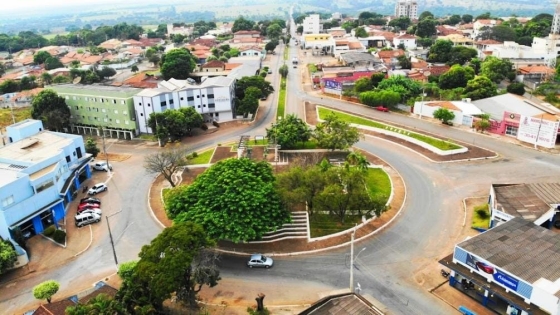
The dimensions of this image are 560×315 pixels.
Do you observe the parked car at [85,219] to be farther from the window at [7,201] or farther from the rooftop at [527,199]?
the rooftop at [527,199]

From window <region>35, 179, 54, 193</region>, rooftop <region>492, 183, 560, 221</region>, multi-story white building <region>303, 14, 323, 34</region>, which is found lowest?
rooftop <region>492, 183, 560, 221</region>

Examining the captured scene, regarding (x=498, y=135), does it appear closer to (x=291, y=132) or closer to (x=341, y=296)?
(x=291, y=132)

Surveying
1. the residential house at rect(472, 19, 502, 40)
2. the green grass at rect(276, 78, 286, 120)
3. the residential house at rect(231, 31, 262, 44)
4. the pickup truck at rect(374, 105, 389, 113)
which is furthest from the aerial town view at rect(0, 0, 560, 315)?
the residential house at rect(231, 31, 262, 44)

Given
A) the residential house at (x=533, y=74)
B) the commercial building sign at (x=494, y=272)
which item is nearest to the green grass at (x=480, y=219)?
the commercial building sign at (x=494, y=272)

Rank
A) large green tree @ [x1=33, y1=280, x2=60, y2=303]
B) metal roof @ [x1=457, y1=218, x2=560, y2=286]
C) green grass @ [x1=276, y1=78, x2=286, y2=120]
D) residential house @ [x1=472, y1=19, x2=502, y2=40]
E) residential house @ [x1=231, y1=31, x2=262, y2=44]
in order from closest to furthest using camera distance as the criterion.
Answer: metal roof @ [x1=457, y1=218, x2=560, y2=286]
large green tree @ [x1=33, y1=280, x2=60, y2=303]
green grass @ [x1=276, y1=78, x2=286, y2=120]
residential house @ [x1=472, y1=19, x2=502, y2=40]
residential house @ [x1=231, y1=31, x2=262, y2=44]

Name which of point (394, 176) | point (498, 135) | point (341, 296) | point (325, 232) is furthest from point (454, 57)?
point (341, 296)

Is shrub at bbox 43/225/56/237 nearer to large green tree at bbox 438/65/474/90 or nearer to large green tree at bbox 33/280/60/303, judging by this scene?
large green tree at bbox 33/280/60/303
